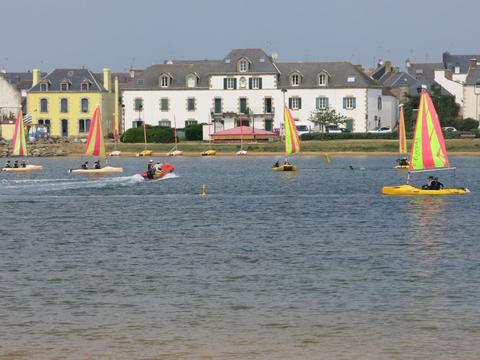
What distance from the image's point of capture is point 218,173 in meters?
125

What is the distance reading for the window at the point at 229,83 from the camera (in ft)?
573

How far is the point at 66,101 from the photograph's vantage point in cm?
18062

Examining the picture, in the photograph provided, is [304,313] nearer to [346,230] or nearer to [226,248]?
[226,248]

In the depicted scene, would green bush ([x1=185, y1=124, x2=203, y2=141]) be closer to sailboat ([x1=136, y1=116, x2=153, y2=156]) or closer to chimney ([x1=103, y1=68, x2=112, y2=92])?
sailboat ([x1=136, y1=116, x2=153, y2=156])

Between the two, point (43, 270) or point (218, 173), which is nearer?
point (43, 270)

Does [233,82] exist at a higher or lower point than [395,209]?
higher

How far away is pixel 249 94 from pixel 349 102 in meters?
14.7

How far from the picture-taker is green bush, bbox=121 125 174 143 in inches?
6663

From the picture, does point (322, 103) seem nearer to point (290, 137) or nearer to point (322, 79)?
point (322, 79)

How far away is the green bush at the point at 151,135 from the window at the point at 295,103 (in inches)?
721

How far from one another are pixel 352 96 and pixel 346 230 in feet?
370

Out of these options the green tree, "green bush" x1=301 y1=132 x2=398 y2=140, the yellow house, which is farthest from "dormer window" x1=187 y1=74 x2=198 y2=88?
"green bush" x1=301 y1=132 x2=398 y2=140

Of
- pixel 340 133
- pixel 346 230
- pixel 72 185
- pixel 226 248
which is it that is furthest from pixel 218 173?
pixel 226 248

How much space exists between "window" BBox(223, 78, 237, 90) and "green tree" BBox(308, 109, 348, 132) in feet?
40.0
